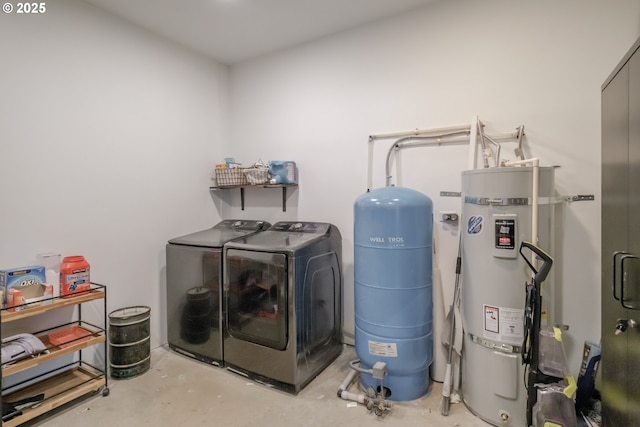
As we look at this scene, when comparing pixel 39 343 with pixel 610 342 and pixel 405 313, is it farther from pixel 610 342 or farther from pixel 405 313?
pixel 610 342

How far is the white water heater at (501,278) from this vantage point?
1.96 meters

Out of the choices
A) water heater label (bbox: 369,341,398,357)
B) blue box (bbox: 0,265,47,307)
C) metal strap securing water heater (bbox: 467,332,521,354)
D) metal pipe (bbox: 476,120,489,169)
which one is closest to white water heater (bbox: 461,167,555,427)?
metal strap securing water heater (bbox: 467,332,521,354)

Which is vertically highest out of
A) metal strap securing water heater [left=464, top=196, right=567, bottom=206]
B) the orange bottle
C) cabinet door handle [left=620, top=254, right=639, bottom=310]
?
metal strap securing water heater [left=464, top=196, right=567, bottom=206]

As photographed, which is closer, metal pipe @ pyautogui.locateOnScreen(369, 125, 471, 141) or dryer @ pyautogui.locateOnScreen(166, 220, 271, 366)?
metal pipe @ pyautogui.locateOnScreen(369, 125, 471, 141)

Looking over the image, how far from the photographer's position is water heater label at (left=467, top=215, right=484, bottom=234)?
2.08 metres

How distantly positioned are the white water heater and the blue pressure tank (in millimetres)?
301

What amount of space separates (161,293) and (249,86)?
2.36 meters

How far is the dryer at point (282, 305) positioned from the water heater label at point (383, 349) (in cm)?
50

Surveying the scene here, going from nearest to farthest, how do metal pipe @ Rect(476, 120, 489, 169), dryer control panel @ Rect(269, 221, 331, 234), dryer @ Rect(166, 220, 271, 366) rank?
1. metal pipe @ Rect(476, 120, 489, 169)
2. dryer @ Rect(166, 220, 271, 366)
3. dryer control panel @ Rect(269, 221, 331, 234)

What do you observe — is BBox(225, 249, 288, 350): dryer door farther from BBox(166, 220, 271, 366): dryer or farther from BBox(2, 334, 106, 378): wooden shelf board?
BBox(2, 334, 106, 378): wooden shelf board

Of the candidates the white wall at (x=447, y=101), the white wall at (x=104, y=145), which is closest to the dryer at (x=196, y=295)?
the white wall at (x=104, y=145)

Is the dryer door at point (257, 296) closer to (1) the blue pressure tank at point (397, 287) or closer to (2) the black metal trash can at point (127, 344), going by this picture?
(1) the blue pressure tank at point (397, 287)

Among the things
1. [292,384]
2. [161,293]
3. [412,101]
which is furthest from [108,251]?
[412,101]

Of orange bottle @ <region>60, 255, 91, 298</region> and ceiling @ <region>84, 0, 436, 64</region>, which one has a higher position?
ceiling @ <region>84, 0, 436, 64</region>
